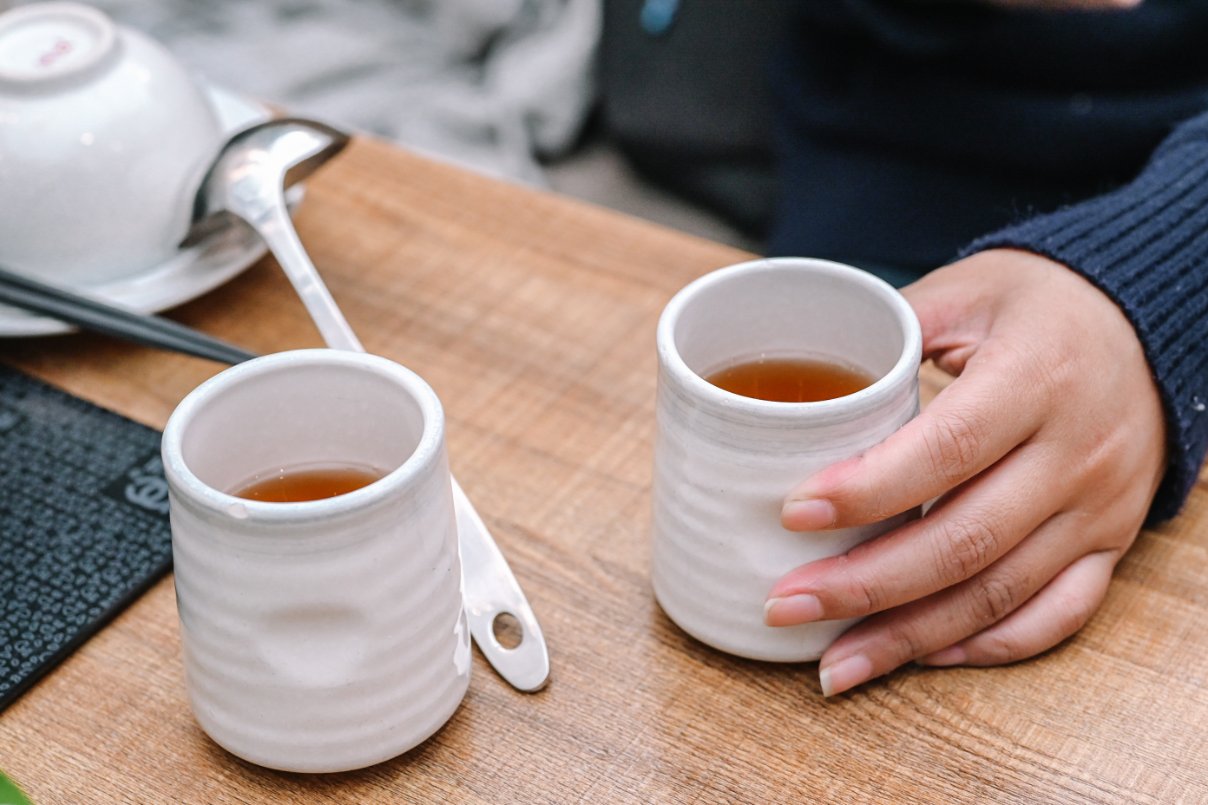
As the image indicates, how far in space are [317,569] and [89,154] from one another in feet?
1.45

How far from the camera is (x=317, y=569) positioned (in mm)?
454

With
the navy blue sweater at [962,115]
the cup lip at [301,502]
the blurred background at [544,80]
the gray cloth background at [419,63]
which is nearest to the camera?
the cup lip at [301,502]

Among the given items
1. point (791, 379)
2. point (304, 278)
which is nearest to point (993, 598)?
point (791, 379)

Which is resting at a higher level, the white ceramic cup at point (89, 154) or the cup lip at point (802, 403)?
the cup lip at point (802, 403)

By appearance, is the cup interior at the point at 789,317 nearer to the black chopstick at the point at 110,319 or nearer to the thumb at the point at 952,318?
the thumb at the point at 952,318

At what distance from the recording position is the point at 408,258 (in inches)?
34.0

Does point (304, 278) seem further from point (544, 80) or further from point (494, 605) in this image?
point (544, 80)

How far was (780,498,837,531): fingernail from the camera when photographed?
50cm

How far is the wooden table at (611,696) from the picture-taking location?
20.3 inches

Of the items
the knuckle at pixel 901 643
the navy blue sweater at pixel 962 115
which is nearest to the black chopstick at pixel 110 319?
the knuckle at pixel 901 643

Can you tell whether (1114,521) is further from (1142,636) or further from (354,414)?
(354,414)

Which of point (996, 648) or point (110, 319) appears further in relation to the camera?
point (110, 319)

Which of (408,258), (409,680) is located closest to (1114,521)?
(409,680)

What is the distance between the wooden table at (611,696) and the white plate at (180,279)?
3 cm
